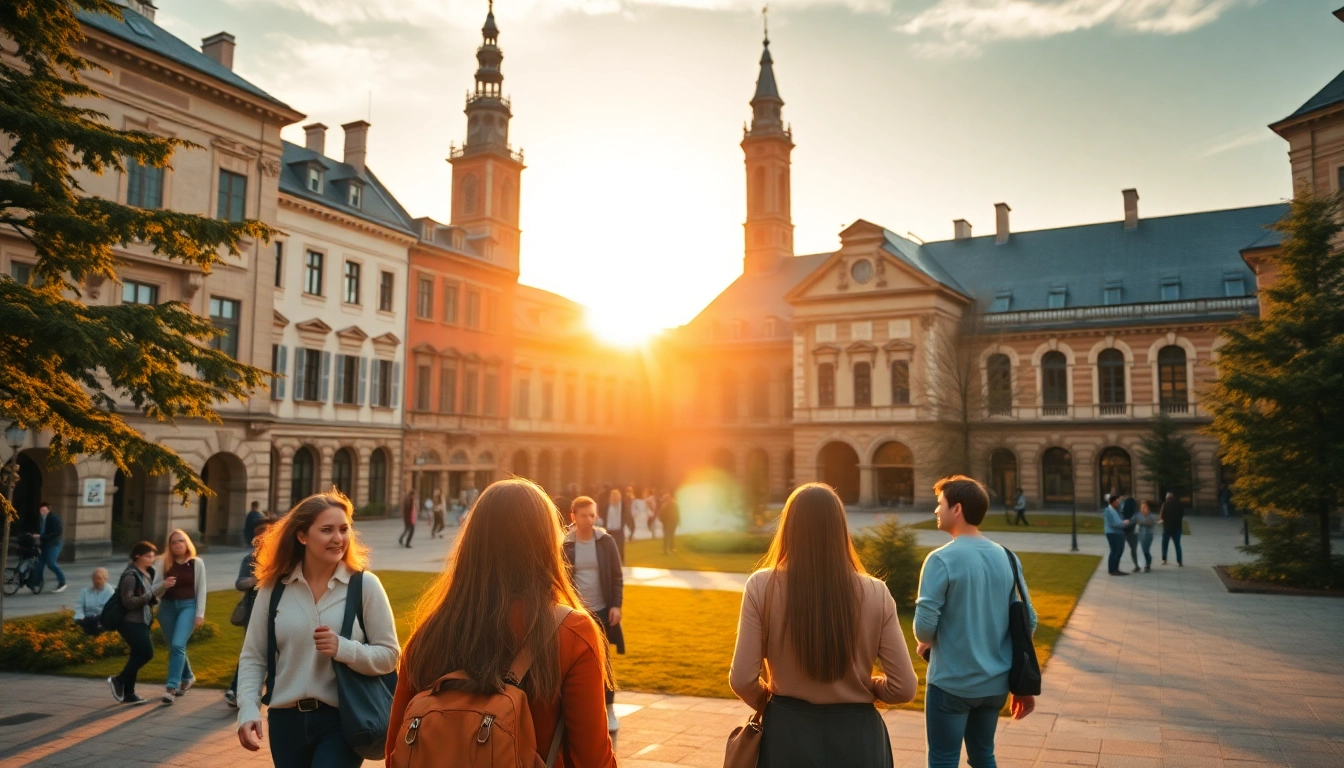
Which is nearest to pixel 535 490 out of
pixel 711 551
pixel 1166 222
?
pixel 711 551

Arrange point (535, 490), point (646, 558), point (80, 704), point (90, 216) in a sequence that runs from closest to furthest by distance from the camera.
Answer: point (535, 490) < point (80, 704) < point (90, 216) < point (646, 558)

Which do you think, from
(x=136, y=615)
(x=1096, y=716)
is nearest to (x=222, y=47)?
(x=136, y=615)

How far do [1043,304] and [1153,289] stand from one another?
210 inches

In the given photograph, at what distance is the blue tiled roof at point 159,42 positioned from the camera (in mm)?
24734

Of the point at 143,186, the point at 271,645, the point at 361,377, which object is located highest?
the point at 143,186

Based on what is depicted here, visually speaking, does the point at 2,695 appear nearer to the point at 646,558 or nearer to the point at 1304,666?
the point at 1304,666

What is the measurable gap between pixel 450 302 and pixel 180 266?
1760cm

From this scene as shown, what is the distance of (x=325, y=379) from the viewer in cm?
3653

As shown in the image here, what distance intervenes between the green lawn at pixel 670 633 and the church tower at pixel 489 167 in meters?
35.1

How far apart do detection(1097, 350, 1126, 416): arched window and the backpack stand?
4906 cm

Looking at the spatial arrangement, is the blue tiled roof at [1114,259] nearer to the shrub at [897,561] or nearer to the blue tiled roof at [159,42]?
the shrub at [897,561]

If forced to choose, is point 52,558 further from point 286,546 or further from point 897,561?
point 286,546

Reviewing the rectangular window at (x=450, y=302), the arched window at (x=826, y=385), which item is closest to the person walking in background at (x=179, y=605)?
the rectangular window at (x=450, y=302)

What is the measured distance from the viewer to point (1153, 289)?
47594mm
